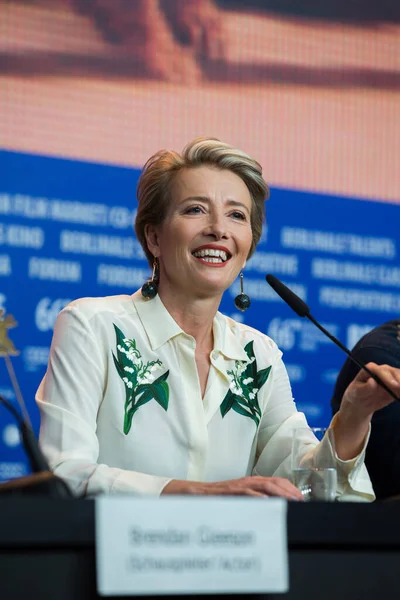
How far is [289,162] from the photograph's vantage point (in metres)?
3.61

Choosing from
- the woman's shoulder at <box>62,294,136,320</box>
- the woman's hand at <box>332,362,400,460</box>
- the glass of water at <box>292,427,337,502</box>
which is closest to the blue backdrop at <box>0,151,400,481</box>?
the woman's shoulder at <box>62,294,136,320</box>

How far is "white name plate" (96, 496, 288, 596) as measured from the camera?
0.96 meters

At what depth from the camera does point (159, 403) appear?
6.61 feet

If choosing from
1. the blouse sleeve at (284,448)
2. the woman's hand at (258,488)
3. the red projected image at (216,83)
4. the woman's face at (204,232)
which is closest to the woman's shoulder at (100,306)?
the woman's face at (204,232)

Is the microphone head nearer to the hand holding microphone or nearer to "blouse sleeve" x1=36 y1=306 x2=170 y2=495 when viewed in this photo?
the hand holding microphone

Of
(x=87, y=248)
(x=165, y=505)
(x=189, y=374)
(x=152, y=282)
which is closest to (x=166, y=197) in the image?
(x=152, y=282)

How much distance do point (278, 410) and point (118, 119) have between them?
58.2 inches

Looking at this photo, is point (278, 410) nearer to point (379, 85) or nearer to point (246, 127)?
point (246, 127)

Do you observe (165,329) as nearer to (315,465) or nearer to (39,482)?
Result: (315,465)

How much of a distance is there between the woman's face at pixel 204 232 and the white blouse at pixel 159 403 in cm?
10

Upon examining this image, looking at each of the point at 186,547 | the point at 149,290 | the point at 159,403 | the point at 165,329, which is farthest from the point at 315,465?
the point at 186,547

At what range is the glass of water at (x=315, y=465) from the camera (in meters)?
1.53

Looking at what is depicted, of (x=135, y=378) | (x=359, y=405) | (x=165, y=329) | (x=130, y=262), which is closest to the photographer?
(x=359, y=405)

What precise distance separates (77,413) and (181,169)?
2.24 feet
